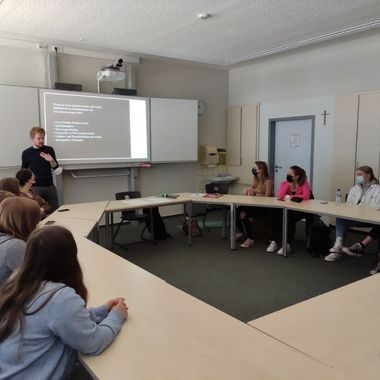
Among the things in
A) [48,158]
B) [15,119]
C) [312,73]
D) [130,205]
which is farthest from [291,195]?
[15,119]

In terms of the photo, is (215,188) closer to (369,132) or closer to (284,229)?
(284,229)

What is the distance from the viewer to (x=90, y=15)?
13.4 feet

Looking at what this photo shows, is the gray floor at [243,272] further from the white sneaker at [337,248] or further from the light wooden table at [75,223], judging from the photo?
the light wooden table at [75,223]

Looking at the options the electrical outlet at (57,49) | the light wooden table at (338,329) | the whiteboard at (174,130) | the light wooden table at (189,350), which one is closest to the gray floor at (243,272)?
the light wooden table at (338,329)

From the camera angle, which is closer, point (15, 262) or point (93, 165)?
point (15, 262)

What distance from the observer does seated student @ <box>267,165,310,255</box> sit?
15.4 feet

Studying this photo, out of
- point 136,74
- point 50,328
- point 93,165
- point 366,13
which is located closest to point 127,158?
point 93,165

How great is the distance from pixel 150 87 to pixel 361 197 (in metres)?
4.02

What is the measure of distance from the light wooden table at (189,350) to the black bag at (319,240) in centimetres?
310

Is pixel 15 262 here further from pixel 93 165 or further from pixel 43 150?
pixel 93 165

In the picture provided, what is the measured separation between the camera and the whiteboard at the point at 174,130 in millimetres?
6367

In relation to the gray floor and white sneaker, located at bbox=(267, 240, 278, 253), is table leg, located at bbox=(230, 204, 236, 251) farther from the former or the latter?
white sneaker, located at bbox=(267, 240, 278, 253)

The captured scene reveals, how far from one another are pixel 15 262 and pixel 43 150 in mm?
3275

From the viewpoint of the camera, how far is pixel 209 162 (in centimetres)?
732
